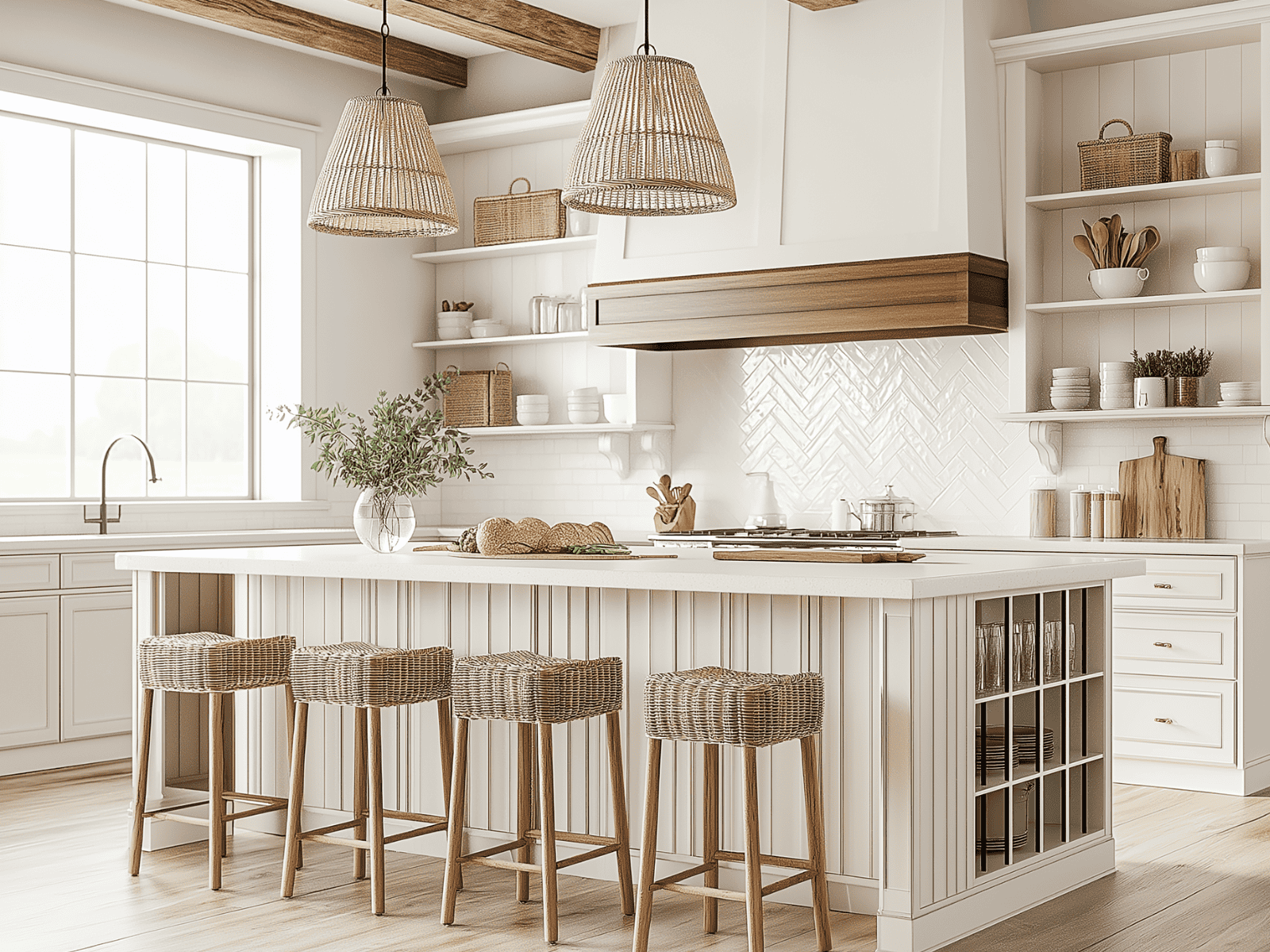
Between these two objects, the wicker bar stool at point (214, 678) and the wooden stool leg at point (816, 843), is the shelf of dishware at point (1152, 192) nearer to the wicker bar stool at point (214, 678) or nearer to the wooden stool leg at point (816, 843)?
the wooden stool leg at point (816, 843)

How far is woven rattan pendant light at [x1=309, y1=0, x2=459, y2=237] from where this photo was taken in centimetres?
407

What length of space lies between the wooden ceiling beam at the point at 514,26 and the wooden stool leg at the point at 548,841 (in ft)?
11.9

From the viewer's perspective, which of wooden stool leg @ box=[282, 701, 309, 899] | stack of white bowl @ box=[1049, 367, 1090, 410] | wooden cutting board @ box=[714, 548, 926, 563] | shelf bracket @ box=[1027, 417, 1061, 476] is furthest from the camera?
shelf bracket @ box=[1027, 417, 1061, 476]

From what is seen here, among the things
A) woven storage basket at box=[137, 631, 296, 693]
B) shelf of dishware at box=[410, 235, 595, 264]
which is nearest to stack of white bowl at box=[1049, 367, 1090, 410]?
shelf of dishware at box=[410, 235, 595, 264]

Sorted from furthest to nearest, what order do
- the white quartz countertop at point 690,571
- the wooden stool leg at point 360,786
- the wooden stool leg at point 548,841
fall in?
the wooden stool leg at point 360,786 → the wooden stool leg at point 548,841 → the white quartz countertop at point 690,571

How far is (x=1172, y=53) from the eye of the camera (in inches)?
227

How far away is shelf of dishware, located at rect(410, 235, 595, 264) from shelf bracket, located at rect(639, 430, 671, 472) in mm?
947

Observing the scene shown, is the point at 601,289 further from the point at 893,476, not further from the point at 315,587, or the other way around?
the point at 315,587

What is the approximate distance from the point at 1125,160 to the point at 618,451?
263 cm

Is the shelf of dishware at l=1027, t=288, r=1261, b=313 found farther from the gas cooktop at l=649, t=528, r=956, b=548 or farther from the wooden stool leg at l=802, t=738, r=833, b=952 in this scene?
the wooden stool leg at l=802, t=738, r=833, b=952

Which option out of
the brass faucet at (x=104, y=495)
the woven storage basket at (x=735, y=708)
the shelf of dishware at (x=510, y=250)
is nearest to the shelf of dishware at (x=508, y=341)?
the shelf of dishware at (x=510, y=250)

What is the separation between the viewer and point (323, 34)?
6832mm

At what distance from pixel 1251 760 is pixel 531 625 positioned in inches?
107

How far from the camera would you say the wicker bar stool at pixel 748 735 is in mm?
3188
